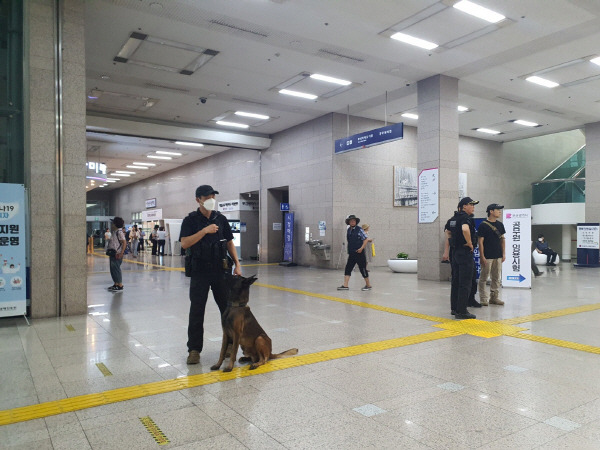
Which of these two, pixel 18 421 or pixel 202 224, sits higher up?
pixel 202 224

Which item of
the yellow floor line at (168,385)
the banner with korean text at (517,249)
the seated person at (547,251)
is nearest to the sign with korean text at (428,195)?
the banner with korean text at (517,249)

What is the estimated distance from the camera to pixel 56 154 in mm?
6484

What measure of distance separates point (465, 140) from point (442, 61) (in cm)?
856

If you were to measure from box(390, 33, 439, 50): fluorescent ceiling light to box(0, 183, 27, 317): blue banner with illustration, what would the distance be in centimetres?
703

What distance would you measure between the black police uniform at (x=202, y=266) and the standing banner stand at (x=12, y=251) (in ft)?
10.3

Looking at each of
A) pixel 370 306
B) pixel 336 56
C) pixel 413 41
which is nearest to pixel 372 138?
pixel 336 56

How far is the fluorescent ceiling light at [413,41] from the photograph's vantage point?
8.92 metres

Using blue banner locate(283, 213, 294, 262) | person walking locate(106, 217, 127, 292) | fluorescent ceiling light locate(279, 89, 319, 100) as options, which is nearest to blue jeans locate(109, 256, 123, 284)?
person walking locate(106, 217, 127, 292)

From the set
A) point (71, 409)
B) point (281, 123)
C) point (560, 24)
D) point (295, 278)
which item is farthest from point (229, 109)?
point (71, 409)

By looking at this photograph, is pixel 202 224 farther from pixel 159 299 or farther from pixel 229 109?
pixel 229 109

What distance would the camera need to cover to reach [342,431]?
2715 mm

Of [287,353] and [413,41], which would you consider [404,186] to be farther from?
[287,353]

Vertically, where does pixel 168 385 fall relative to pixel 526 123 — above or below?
below

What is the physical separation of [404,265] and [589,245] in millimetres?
7059
